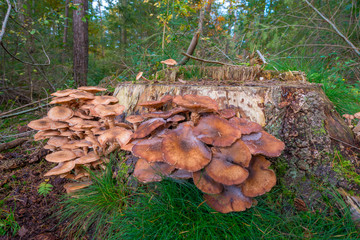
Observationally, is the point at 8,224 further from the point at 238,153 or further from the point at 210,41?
the point at 210,41

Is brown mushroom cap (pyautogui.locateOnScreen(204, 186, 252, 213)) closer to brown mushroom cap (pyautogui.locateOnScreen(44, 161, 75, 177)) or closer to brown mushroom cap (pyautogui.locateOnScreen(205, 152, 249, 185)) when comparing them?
brown mushroom cap (pyautogui.locateOnScreen(205, 152, 249, 185))

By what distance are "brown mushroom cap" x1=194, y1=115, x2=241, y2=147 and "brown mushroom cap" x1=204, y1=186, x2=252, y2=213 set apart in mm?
507

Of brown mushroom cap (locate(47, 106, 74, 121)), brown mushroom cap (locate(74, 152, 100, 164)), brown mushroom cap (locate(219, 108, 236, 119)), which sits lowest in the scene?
brown mushroom cap (locate(74, 152, 100, 164))

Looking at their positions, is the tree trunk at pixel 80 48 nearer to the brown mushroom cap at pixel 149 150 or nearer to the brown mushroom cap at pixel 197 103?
the brown mushroom cap at pixel 149 150

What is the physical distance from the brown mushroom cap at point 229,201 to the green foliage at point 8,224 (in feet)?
7.91

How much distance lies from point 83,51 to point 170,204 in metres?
7.50

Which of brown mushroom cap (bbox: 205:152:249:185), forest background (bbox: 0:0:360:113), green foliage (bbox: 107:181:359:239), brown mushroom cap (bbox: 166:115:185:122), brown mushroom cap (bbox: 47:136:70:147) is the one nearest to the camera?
brown mushroom cap (bbox: 205:152:249:185)

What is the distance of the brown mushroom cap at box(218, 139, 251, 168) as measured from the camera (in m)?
1.79

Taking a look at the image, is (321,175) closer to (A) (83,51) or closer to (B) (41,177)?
(B) (41,177)

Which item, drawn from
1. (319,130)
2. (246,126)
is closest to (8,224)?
(246,126)

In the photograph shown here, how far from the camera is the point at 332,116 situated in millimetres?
2578

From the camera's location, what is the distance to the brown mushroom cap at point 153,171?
2.04 meters

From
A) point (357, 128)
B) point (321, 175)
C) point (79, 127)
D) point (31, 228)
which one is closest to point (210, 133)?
point (321, 175)

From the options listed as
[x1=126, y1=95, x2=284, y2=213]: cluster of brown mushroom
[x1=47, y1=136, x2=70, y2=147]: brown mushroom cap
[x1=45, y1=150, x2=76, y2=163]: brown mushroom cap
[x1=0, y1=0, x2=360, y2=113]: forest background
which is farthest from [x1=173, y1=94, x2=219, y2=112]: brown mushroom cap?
[x1=0, y1=0, x2=360, y2=113]: forest background
